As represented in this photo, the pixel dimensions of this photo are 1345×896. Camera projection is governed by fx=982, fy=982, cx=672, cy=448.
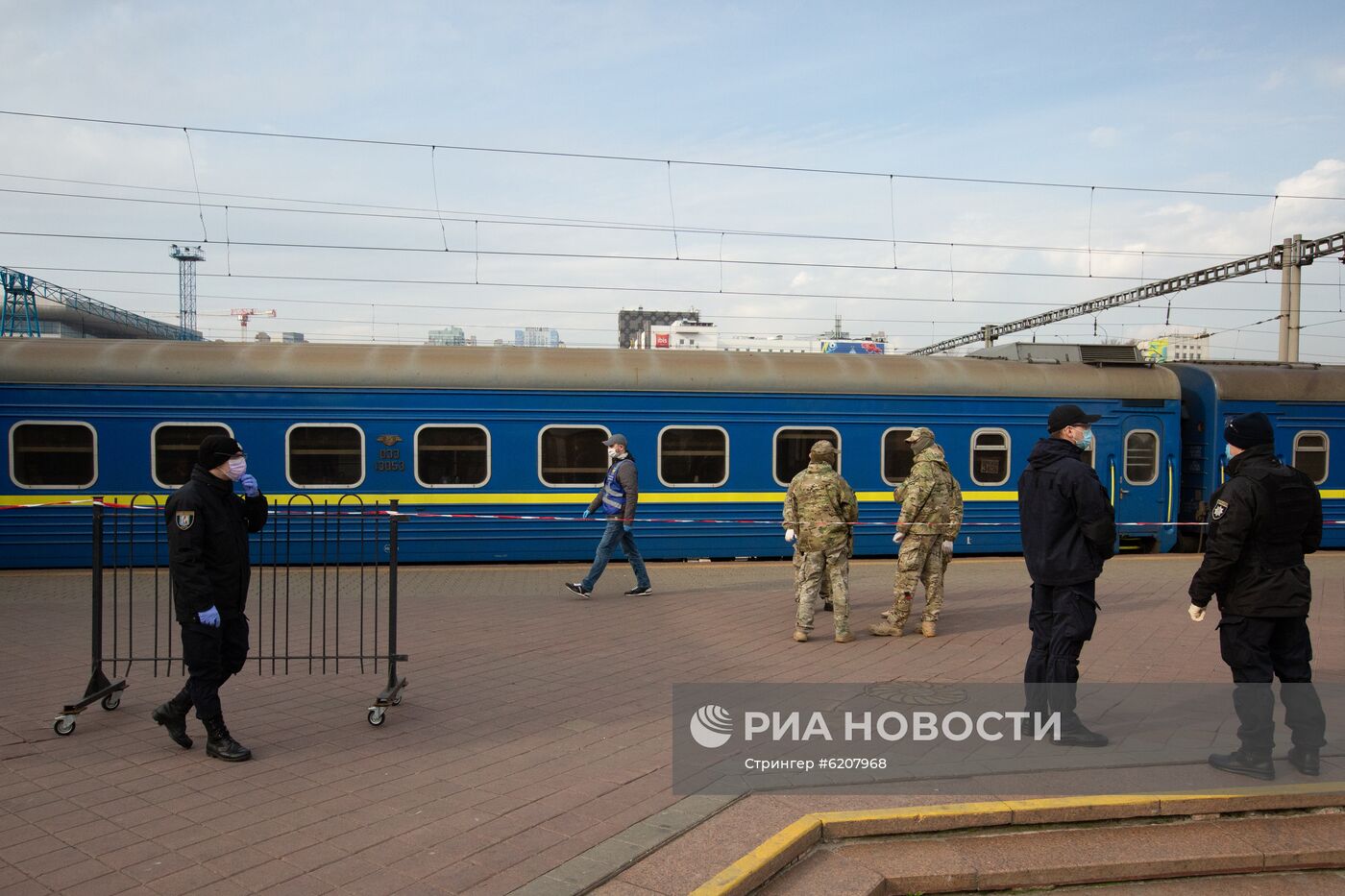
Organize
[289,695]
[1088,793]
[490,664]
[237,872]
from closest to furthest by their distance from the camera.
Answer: [237,872], [1088,793], [289,695], [490,664]

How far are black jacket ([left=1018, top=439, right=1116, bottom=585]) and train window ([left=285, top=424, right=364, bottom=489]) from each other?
903 cm

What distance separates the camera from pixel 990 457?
46.0 feet

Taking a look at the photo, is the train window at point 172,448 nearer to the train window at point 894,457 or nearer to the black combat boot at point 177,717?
the black combat boot at point 177,717

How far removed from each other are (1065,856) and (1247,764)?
140 cm

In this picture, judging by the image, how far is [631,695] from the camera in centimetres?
658

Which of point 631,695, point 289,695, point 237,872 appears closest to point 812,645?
point 631,695

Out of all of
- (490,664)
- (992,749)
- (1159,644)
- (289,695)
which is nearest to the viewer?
(992,749)

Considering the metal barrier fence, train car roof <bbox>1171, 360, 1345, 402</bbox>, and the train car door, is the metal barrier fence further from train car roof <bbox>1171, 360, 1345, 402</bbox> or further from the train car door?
train car roof <bbox>1171, 360, 1345, 402</bbox>

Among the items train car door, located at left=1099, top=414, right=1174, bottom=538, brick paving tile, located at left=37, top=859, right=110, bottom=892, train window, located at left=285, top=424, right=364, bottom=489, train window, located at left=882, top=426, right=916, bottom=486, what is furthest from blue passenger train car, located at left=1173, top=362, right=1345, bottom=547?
brick paving tile, located at left=37, top=859, right=110, bottom=892

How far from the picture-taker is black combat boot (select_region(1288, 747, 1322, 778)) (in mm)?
5021

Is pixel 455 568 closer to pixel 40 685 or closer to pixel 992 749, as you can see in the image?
pixel 40 685

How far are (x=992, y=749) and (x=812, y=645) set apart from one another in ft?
9.20

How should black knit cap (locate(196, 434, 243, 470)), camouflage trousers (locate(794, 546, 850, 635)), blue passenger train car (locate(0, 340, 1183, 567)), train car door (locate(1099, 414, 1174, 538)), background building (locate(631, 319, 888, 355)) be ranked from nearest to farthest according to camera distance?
black knit cap (locate(196, 434, 243, 470))
camouflage trousers (locate(794, 546, 850, 635))
blue passenger train car (locate(0, 340, 1183, 567))
train car door (locate(1099, 414, 1174, 538))
background building (locate(631, 319, 888, 355))

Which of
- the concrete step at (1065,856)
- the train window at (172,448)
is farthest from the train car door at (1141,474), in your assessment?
the train window at (172,448)
